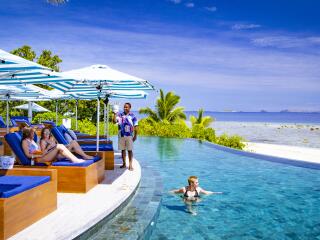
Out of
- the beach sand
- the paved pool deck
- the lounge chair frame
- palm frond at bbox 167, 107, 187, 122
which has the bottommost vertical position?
the beach sand

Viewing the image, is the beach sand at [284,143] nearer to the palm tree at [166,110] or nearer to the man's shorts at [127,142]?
the palm tree at [166,110]

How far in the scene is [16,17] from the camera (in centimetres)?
3734

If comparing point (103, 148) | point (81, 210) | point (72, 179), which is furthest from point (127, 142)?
point (81, 210)

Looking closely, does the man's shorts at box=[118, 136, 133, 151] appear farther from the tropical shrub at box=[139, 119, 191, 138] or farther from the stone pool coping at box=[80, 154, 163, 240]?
the tropical shrub at box=[139, 119, 191, 138]

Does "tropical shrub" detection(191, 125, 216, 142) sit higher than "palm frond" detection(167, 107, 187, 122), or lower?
lower

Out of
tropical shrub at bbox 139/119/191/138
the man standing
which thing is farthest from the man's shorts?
tropical shrub at bbox 139/119/191/138

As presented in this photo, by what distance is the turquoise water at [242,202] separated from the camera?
21.0 feet

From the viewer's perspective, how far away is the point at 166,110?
30.8m

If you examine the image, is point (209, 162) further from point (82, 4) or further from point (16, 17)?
point (16, 17)

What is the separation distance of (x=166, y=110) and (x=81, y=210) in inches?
987

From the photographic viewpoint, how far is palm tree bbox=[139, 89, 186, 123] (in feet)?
101

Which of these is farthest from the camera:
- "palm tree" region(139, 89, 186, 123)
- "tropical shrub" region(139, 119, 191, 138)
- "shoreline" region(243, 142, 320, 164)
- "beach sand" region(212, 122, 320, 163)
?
"palm tree" region(139, 89, 186, 123)

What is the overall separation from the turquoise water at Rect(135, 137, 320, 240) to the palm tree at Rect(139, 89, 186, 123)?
53.8ft

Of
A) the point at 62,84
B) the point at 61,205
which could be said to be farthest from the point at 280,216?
the point at 62,84
